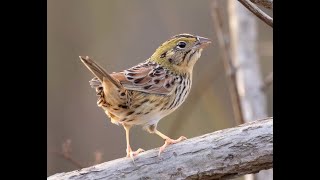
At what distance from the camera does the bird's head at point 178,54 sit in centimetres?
375

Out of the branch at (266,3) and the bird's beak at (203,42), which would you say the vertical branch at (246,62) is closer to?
the bird's beak at (203,42)

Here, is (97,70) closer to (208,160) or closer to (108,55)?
(208,160)

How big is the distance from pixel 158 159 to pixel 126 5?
4.70 meters

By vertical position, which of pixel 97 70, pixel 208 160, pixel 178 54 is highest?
pixel 178 54

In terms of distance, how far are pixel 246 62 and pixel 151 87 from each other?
122cm

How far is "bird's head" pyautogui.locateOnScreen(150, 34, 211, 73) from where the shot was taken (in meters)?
3.75

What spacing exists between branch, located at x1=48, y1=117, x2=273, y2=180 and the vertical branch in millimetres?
1316

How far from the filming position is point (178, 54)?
378 centimetres

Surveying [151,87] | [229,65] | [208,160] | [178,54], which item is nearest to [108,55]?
[229,65]

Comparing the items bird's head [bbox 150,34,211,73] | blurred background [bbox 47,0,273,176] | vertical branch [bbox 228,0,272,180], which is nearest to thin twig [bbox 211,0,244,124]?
vertical branch [bbox 228,0,272,180]

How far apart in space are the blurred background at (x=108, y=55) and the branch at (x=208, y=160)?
3347 mm
